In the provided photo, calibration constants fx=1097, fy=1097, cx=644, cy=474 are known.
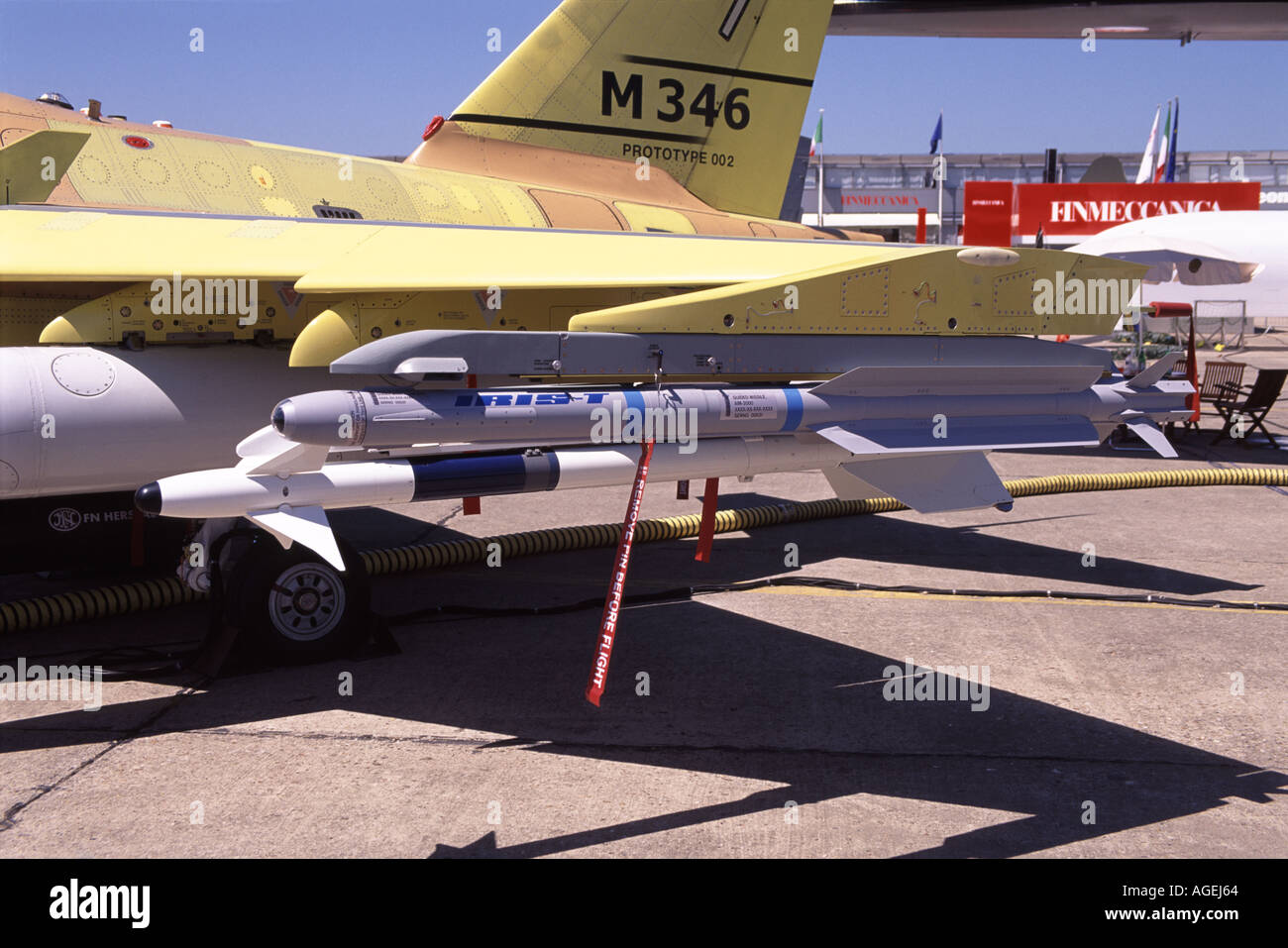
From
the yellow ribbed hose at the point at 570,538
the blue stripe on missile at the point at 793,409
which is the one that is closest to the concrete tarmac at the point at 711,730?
the yellow ribbed hose at the point at 570,538

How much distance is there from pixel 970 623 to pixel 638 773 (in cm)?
396

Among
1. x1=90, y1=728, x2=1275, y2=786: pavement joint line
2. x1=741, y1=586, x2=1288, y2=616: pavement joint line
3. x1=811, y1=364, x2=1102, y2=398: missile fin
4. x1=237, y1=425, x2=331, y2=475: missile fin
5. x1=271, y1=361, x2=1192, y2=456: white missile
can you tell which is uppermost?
x1=811, y1=364, x2=1102, y2=398: missile fin

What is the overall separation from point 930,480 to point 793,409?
1368mm

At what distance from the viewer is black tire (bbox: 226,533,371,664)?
308 inches

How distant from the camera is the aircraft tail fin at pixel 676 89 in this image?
11.6m

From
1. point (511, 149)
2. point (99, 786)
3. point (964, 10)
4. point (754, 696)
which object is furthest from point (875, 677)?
point (964, 10)

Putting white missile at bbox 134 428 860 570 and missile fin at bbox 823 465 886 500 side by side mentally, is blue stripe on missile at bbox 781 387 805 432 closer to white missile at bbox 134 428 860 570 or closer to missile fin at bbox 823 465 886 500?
white missile at bbox 134 428 860 570

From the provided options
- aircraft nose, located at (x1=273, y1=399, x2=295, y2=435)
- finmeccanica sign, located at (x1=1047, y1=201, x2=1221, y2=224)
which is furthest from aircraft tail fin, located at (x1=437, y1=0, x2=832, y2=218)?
finmeccanica sign, located at (x1=1047, y1=201, x2=1221, y2=224)

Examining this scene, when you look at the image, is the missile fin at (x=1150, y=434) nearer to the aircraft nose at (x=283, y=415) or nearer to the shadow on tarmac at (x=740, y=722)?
the shadow on tarmac at (x=740, y=722)


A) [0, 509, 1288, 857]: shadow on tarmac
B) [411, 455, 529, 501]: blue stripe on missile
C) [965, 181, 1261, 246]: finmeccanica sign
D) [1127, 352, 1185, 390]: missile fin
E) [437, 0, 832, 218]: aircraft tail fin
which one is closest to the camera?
[0, 509, 1288, 857]: shadow on tarmac

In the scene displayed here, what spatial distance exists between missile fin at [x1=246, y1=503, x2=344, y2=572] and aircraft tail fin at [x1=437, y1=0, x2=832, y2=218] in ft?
20.1

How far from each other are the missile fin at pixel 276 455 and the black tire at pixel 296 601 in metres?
1.36
